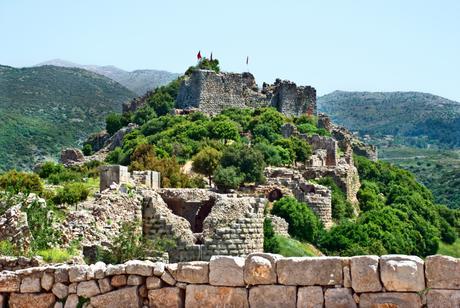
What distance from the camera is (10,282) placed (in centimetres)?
861

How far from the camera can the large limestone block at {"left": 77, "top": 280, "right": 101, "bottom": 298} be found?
8234mm

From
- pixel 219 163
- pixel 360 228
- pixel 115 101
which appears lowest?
pixel 360 228

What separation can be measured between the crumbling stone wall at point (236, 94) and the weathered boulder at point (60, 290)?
50741 millimetres

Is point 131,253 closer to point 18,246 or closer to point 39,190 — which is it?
point 18,246

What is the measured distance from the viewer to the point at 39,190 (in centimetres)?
2192

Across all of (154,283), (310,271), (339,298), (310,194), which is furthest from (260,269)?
(310,194)

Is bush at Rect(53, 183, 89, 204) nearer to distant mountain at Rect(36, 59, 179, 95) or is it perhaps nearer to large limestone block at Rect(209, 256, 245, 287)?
large limestone block at Rect(209, 256, 245, 287)

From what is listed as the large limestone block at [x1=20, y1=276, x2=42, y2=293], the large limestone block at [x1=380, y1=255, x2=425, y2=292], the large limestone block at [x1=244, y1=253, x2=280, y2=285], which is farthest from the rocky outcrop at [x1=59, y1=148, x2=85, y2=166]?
the large limestone block at [x1=380, y1=255, x2=425, y2=292]

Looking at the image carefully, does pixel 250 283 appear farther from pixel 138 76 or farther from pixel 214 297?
pixel 138 76

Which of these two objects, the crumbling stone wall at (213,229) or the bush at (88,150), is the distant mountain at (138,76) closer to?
the bush at (88,150)

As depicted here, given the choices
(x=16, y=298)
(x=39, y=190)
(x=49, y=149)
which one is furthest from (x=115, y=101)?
(x=16, y=298)

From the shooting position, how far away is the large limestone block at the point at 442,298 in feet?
22.7

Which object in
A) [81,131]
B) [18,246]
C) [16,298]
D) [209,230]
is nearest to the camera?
[16,298]

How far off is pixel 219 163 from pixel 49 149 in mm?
37117
